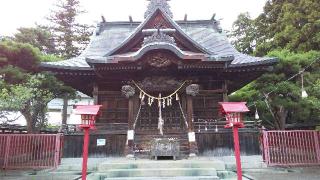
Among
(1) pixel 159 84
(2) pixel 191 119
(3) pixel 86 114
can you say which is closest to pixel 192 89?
(2) pixel 191 119

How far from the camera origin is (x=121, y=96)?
52.3ft

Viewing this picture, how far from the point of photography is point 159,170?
413 inches

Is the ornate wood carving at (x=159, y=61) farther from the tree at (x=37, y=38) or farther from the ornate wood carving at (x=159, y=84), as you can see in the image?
the tree at (x=37, y=38)

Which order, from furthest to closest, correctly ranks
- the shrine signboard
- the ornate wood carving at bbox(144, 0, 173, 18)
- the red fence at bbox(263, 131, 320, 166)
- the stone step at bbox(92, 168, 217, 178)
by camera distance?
the ornate wood carving at bbox(144, 0, 173, 18) < the shrine signboard < the red fence at bbox(263, 131, 320, 166) < the stone step at bbox(92, 168, 217, 178)

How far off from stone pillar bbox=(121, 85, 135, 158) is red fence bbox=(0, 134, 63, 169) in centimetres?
320

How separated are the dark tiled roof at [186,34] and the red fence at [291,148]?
4.01 m

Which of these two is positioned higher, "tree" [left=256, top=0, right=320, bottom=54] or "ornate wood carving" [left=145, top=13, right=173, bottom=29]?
"tree" [left=256, top=0, right=320, bottom=54]

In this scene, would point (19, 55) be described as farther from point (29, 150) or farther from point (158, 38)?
point (158, 38)

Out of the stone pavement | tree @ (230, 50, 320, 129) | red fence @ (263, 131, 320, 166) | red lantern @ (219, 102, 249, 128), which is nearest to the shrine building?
tree @ (230, 50, 320, 129)

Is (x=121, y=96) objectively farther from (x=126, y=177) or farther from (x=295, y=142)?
(x=295, y=142)

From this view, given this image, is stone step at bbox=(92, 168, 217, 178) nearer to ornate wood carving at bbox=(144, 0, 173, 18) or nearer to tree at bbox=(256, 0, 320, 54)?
ornate wood carving at bbox=(144, 0, 173, 18)

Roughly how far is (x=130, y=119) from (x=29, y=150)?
189 inches

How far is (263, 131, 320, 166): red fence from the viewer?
1185 cm

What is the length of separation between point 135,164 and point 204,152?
15.1 ft
